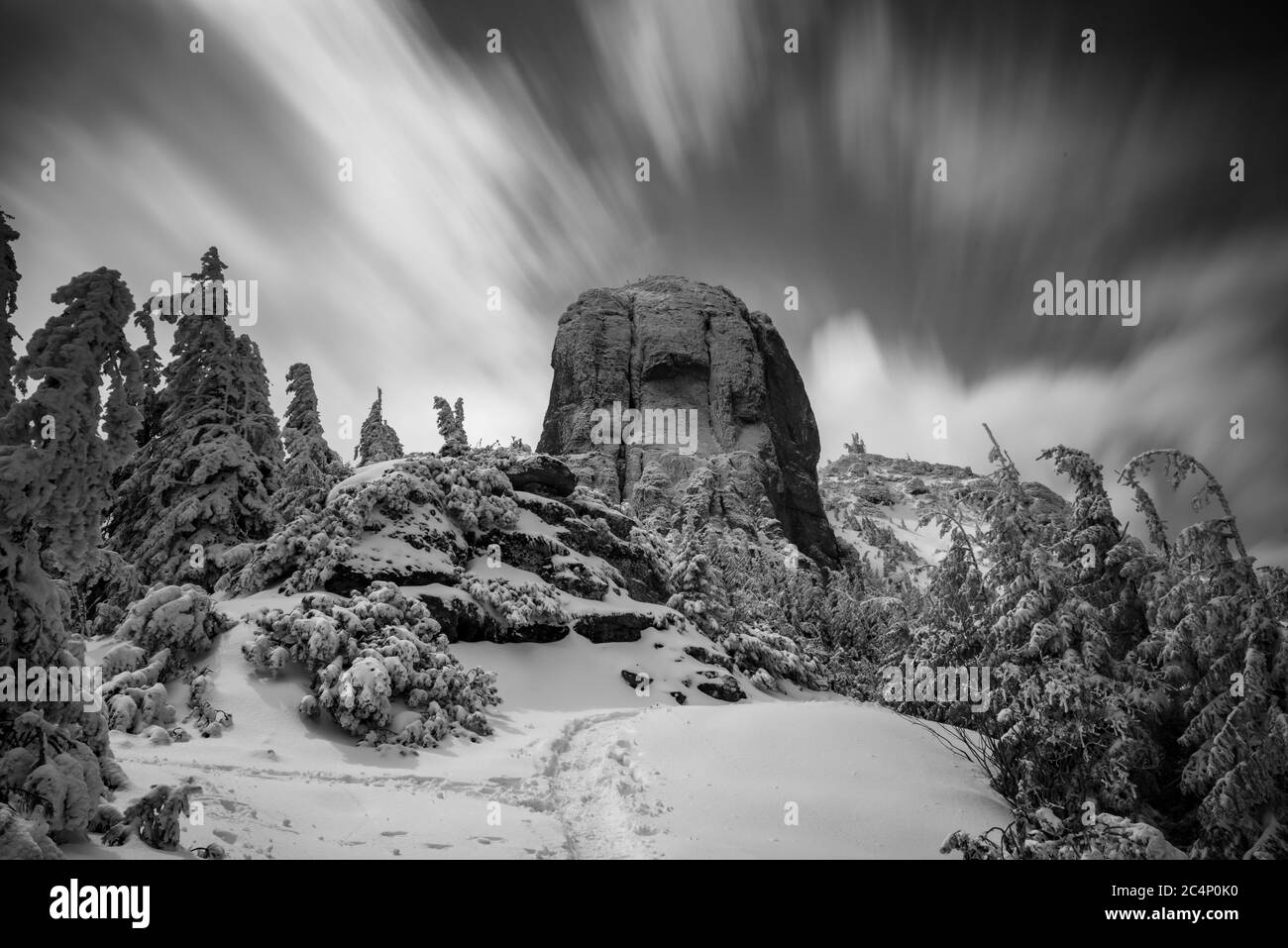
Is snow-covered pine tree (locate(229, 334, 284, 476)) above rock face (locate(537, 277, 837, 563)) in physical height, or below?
below

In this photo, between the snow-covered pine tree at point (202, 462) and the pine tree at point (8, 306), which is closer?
the pine tree at point (8, 306)

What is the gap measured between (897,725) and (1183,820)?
4.35m

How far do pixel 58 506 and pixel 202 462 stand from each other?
1690 cm

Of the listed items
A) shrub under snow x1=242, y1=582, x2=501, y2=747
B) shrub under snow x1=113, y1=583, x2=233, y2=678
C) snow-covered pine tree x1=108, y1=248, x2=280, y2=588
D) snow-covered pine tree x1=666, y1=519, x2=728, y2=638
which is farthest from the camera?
snow-covered pine tree x1=666, y1=519, x2=728, y2=638

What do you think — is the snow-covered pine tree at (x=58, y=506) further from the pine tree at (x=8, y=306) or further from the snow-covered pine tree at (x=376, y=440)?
the snow-covered pine tree at (x=376, y=440)

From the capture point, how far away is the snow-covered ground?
6.76 metres

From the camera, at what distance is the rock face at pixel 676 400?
67.5m

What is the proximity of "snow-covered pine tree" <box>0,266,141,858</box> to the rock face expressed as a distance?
5698 cm

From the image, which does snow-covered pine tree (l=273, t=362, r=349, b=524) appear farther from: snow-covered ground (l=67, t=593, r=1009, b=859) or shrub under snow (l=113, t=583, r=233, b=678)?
snow-covered ground (l=67, t=593, r=1009, b=859)

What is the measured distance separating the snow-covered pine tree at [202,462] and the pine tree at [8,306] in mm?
15557

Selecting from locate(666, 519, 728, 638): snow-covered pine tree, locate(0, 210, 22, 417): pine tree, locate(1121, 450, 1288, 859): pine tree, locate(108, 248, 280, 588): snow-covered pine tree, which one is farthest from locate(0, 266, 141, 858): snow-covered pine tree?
locate(666, 519, 728, 638): snow-covered pine tree

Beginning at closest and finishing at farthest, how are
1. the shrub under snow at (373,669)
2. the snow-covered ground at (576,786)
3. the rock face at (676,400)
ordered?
the snow-covered ground at (576,786), the shrub under snow at (373,669), the rock face at (676,400)

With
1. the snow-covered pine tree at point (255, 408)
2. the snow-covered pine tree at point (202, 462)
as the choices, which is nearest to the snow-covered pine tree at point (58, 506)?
the snow-covered pine tree at point (202, 462)
